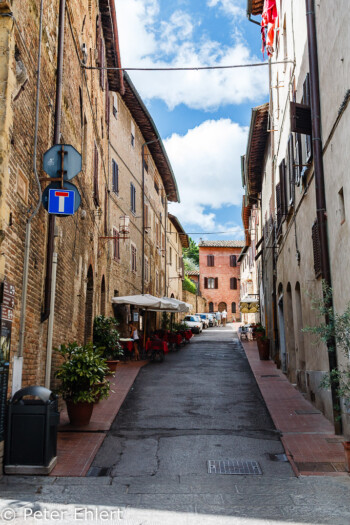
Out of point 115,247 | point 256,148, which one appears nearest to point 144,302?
point 115,247

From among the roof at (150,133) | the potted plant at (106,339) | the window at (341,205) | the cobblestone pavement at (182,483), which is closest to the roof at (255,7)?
the roof at (150,133)

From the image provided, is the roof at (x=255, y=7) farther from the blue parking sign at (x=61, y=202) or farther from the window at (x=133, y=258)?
the blue parking sign at (x=61, y=202)

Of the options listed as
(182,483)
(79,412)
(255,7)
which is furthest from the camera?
(255,7)

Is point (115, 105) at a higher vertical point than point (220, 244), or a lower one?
lower

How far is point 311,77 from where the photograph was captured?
939cm

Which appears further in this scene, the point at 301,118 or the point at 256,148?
the point at 256,148

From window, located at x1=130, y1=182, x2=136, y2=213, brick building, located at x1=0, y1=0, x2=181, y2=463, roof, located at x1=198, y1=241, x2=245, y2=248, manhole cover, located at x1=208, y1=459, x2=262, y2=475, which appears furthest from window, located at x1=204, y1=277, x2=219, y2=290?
manhole cover, located at x1=208, y1=459, x2=262, y2=475

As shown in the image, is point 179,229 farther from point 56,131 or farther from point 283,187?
point 56,131

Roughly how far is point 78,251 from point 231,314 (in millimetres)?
56200

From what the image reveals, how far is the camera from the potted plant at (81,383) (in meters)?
8.60

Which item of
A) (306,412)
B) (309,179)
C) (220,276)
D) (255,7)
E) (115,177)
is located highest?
(255,7)

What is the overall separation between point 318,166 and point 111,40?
12.1m

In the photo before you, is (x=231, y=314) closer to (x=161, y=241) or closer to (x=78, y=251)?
(x=161, y=241)

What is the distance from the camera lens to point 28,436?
630 cm
